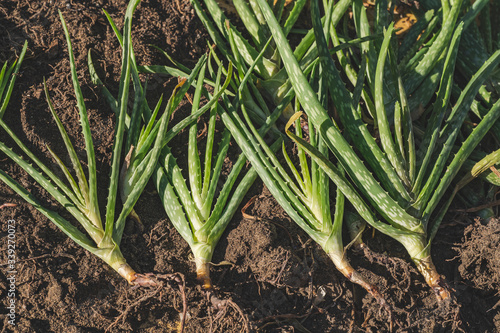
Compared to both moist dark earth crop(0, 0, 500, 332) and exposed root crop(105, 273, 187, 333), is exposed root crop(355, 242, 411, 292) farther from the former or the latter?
exposed root crop(105, 273, 187, 333)

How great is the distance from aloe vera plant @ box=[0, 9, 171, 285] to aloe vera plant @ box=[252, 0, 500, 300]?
0.57m

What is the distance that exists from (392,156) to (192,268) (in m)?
0.85

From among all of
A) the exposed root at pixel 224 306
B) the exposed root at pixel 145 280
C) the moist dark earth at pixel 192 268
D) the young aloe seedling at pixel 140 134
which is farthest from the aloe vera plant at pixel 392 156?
the exposed root at pixel 145 280

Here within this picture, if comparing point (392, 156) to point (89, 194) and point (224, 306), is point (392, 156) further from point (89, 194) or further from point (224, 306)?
point (89, 194)

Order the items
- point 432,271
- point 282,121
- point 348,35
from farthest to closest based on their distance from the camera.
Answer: point 348,35, point 282,121, point 432,271

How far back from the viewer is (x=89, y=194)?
174cm

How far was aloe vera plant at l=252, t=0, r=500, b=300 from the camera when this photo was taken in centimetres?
169

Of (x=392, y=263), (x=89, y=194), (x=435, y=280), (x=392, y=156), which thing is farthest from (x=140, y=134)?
(x=435, y=280)

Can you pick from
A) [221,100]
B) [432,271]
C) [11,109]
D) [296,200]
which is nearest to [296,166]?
[296,200]

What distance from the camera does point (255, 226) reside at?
70.6 inches

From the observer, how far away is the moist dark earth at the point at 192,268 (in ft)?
5.41

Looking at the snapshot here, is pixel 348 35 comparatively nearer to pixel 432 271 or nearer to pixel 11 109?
pixel 432 271

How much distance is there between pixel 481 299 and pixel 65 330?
1.49 m

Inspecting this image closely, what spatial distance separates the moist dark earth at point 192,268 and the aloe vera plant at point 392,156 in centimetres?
11
